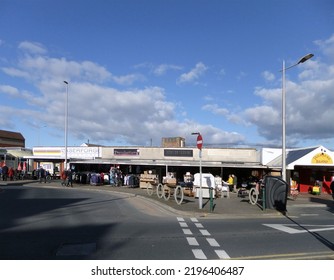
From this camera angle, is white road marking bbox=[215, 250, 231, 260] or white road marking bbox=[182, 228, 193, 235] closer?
white road marking bbox=[215, 250, 231, 260]

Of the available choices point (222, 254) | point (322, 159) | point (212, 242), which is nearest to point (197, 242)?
point (212, 242)

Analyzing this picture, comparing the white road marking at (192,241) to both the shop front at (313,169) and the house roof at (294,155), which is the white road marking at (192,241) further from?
the shop front at (313,169)

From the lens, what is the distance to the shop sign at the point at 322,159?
102 feet

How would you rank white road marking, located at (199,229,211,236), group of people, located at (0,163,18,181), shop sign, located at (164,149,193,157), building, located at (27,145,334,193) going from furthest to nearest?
shop sign, located at (164,149,193,157), group of people, located at (0,163,18,181), building, located at (27,145,334,193), white road marking, located at (199,229,211,236)

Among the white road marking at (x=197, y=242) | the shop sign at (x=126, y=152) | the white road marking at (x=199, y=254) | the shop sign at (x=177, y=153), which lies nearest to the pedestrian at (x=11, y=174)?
the shop sign at (x=126, y=152)

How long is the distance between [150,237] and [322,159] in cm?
2411

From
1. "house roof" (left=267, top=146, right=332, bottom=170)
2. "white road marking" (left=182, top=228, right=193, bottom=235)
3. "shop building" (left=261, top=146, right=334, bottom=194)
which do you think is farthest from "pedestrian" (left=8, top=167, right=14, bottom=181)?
"white road marking" (left=182, top=228, right=193, bottom=235)

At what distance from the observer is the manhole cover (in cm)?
859

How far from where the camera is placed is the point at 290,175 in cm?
3394

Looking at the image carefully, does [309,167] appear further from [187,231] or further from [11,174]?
[11,174]

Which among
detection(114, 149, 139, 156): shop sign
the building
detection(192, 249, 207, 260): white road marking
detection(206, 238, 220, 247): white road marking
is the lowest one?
detection(206, 238, 220, 247): white road marking

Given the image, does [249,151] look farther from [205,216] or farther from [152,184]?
[205,216]

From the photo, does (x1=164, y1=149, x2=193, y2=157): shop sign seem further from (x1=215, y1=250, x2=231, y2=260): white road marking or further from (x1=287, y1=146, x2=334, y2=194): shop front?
(x1=215, y1=250, x2=231, y2=260): white road marking
